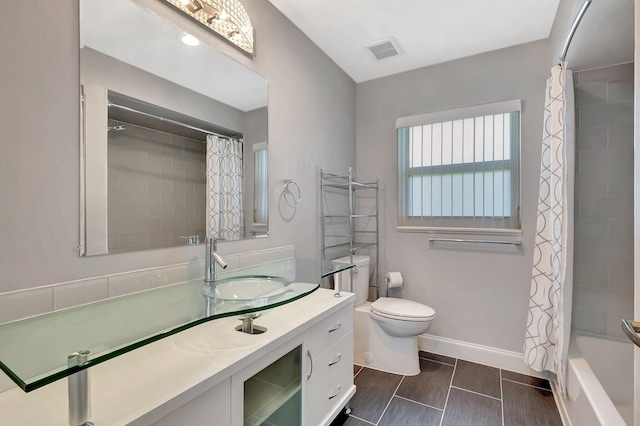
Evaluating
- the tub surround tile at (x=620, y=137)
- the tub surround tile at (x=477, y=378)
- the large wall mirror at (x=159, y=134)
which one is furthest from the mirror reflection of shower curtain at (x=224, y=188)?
the tub surround tile at (x=620, y=137)

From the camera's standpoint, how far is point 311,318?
139cm

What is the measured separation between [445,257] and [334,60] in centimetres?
191

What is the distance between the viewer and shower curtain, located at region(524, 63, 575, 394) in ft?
5.65

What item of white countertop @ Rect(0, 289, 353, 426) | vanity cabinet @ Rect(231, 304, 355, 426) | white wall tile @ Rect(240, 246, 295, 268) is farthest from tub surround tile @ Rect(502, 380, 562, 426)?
white wall tile @ Rect(240, 246, 295, 268)

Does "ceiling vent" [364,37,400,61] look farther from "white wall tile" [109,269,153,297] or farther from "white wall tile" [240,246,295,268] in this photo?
"white wall tile" [109,269,153,297]

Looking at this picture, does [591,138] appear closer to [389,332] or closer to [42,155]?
[389,332]

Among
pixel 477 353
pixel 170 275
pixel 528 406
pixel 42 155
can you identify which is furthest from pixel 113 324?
pixel 477 353

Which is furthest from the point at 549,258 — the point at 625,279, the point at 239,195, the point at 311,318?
the point at 239,195

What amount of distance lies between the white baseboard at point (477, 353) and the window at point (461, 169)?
3.11 ft

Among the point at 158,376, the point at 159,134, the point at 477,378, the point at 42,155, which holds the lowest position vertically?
the point at 477,378

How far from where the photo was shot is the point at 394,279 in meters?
2.62

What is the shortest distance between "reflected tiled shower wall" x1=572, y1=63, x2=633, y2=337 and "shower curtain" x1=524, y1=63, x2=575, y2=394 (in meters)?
0.37

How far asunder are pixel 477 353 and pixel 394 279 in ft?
2.78

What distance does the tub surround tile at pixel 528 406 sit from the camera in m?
1.74
